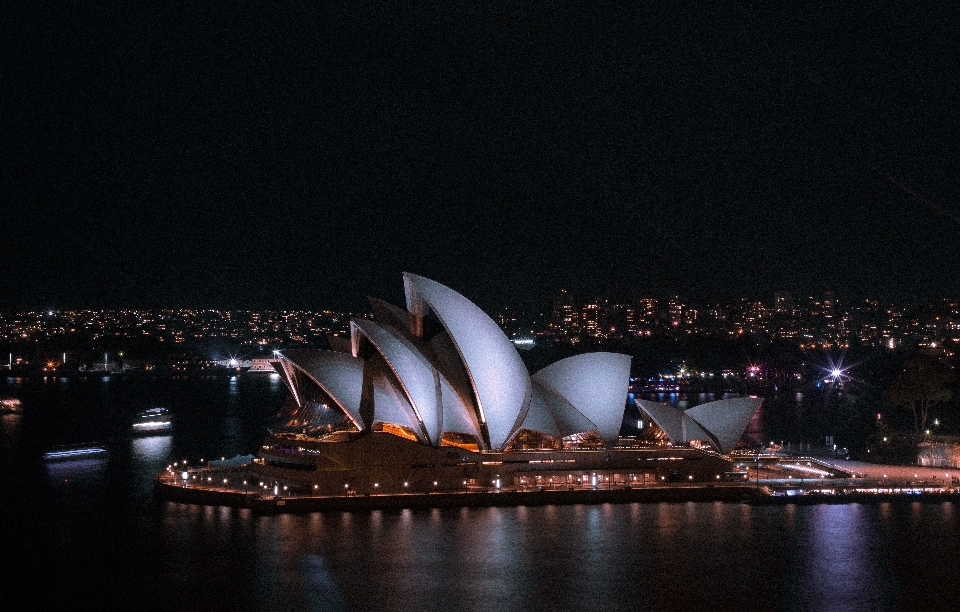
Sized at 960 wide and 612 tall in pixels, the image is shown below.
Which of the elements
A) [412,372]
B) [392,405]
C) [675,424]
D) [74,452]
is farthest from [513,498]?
[74,452]

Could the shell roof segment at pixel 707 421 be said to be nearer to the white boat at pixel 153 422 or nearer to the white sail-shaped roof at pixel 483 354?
the white sail-shaped roof at pixel 483 354

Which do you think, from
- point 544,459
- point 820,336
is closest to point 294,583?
point 544,459

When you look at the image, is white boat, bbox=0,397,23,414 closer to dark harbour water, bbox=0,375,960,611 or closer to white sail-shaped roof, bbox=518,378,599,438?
dark harbour water, bbox=0,375,960,611

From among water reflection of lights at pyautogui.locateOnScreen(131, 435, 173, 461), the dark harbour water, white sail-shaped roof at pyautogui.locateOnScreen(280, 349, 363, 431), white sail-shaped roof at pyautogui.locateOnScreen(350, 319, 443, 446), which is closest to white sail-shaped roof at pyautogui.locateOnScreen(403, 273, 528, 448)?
white sail-shaped roof at pyautogui.locateOnScreen(350, 319, 443, 446)

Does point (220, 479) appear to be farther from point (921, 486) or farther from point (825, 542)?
point (921, 486)

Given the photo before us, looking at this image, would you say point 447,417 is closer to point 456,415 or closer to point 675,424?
point 456,415

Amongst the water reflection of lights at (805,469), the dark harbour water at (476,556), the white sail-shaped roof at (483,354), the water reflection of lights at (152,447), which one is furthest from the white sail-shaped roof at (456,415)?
the water reflection of lights at (152,447)
